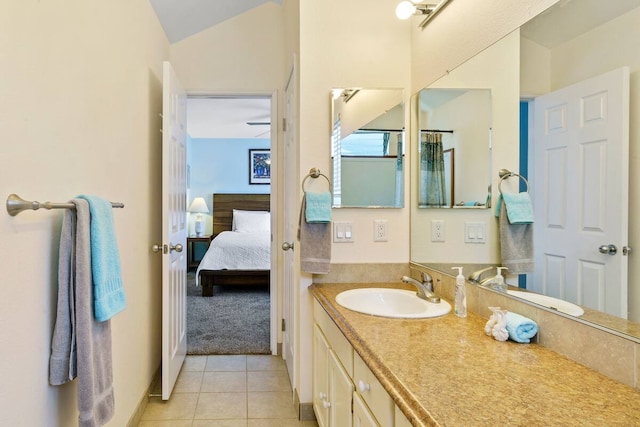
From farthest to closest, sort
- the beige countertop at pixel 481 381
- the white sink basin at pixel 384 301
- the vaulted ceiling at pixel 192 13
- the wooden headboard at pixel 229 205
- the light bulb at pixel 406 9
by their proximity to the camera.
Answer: the wooden headboard at pixel 229 205
the vaulted ceiling at pixel 192 13
the light bulb at pixel 406 9
the white sink basin at pixel 384 301
the beige countertop at pixel 481 381

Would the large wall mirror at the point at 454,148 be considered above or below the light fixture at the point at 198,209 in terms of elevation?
above

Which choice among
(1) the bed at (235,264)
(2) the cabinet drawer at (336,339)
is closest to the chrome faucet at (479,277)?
(2) the cabinet drawer at (336,339)

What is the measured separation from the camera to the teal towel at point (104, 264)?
4.07ft

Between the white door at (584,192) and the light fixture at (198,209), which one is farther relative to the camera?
the light fixture at (198,209)

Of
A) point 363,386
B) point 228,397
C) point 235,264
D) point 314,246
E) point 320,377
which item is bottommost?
point 228,397

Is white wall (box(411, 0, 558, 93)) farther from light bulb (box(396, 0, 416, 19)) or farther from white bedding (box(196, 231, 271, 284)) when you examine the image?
white bedding (box(196, 231, 271, 284))

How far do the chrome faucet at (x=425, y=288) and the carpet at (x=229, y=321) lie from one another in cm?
181

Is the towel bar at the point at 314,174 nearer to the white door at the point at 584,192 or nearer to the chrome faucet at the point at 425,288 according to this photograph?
the chrome faucet at the point at 425,288

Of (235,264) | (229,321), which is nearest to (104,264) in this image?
(229,321)

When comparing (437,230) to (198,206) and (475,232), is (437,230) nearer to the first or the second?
(475,232)

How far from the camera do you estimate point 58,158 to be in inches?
49.9

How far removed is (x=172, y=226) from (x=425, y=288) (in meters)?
1.58

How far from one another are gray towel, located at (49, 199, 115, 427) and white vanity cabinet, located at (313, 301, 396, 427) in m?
0.82

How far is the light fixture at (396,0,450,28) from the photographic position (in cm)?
188
